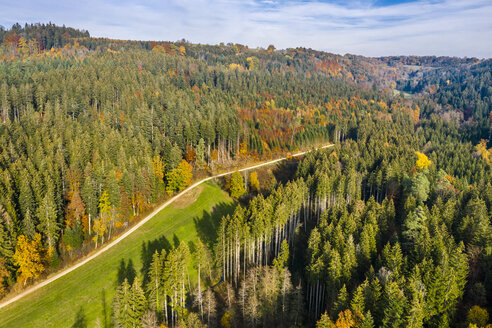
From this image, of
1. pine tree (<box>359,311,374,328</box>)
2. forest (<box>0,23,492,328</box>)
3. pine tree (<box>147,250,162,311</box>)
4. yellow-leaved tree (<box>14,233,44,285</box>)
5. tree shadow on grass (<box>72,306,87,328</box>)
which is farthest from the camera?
yellow-leaved tree (<box>14,233,44,285</box>)

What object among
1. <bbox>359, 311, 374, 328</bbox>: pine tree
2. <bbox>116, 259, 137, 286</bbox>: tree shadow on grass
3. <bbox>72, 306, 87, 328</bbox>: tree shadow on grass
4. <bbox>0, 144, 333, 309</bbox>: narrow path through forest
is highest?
<bbox>359, 311, 374, 328</bbox>: pine tree

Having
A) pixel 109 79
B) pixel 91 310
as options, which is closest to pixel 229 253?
pixel 91 310

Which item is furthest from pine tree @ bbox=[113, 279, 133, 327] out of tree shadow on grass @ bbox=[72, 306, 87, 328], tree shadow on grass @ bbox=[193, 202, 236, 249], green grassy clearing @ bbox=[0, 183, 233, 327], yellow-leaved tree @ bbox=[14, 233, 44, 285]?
tree shadow on grass @ bbox=[193, 202, 236, 249]

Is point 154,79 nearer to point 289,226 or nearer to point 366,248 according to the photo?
point 289,226

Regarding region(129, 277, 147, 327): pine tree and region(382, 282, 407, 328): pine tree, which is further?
region(129, 277, 147, 327): pine tree

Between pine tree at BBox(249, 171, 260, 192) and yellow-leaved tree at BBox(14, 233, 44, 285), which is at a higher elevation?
pine tree at BBox(249, 171, 260, 192)

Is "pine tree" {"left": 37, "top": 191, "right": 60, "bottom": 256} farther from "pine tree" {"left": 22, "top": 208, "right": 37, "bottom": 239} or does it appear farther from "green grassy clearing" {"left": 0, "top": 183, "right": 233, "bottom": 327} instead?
"green grassy clearing" {"left": 0, "top": 183, "right": 233, "bottom": 327}

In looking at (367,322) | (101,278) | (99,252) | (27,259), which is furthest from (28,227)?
(367,322)
